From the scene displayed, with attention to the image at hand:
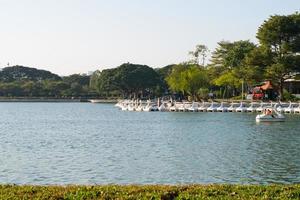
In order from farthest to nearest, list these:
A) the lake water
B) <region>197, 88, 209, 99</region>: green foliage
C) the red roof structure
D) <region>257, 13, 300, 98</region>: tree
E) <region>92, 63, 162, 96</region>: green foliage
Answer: <region>92, 63, 162, 96</region>: green foliage → <region>197, 88, 209, 99</region>: green foliage → the red roof structure → <region>257, 13, 300, 98</region>: tree → the lake water

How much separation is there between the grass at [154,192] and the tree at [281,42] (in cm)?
7471

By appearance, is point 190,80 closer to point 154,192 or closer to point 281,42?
point 281,42

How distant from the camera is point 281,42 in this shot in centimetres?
9081

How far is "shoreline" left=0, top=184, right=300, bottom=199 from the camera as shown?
45.4 feet

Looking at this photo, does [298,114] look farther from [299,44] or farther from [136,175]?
[136,175]

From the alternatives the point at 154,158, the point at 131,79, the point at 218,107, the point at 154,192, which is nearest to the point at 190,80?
the point at 218,107

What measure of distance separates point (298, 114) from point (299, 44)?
49.8 ft

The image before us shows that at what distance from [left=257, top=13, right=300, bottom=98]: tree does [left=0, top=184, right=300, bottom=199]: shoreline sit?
74714 mm

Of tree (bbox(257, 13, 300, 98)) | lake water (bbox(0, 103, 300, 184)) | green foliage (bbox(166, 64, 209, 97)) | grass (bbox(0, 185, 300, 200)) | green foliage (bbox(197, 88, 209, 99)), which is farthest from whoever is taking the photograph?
green foliage (bbox(197, 88, 209, 99))

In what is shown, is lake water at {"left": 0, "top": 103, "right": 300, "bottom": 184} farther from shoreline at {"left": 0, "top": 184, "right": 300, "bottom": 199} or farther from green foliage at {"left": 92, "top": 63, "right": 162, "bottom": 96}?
green foliage at {"left": 92, "top": 63, "right": 162, "bottom": 96}

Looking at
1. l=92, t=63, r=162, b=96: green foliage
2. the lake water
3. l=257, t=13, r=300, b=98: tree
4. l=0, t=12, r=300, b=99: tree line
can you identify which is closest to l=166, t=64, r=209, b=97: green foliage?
l=0, t=12, r=300, b=99: tree line

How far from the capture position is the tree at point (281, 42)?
87938mm

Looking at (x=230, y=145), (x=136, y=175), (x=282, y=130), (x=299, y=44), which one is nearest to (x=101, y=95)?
(x=299, y=44)

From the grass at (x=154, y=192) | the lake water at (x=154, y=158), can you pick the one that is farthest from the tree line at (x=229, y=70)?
the grass at (x=154, y=192)
